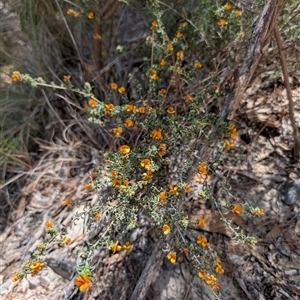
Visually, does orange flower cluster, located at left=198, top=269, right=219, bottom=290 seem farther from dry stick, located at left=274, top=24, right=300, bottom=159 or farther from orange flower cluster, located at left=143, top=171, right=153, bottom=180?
dry stick, located at left=274, top=24, right=300, bottom=159

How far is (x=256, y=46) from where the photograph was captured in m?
1.35

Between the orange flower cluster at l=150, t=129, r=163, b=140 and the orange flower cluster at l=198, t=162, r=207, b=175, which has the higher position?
the orange flower cluster at l=150, t=129, r=163, b=140

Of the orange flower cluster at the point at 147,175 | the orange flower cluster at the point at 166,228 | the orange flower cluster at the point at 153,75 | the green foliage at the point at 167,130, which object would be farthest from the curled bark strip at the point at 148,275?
the orange flower cluster at the point at 153,75

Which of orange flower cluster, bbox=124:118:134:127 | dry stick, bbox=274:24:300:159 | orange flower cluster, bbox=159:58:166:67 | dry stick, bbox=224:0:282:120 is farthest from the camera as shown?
orange flower cluster, bbox=159:58:166:67

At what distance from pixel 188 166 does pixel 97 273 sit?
2.04 feet

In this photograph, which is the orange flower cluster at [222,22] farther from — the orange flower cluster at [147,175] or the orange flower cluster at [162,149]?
the orange flower cluster at [147,175]

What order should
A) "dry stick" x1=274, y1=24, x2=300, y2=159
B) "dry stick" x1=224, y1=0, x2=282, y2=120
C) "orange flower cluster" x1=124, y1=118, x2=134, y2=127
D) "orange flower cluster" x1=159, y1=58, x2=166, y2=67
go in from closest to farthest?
"dry stick" x1=224, y1=0, x2=282, y2=120, "dry stick" x1=274, y1=24, x2=300, y2=159, "orange flower cluster" x1=124, y1=118, x2=134, y2=127, "orange flower cluster" x1=159, y1=58, x2=166, y2=67

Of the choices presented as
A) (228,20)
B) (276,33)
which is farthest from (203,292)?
(228,20)

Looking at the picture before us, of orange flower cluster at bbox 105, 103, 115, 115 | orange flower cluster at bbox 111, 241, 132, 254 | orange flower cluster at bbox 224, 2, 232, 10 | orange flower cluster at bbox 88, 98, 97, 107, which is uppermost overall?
orange flower cluster at bbox 224, 2, 232, 10

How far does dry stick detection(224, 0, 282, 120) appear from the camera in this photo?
50.7 inches

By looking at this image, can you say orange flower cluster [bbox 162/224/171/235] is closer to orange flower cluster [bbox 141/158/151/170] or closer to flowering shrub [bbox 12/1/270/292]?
flowering shrub [bbox 12/1/270/292]

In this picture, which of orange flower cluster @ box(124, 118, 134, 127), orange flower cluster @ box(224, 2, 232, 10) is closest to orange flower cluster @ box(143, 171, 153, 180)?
orange flower cluster @ box(124, 118, 134, 127)

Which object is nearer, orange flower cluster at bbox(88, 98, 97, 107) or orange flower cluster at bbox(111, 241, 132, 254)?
orange flower cluster at bbox(111, 241, 132, 254)

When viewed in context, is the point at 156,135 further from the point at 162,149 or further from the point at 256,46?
the point at 256,46
